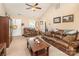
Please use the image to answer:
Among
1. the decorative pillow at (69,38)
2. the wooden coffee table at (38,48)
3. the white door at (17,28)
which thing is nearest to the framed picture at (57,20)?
the decorative pillow at (69,38)

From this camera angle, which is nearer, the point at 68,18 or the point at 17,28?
the point at 68,18

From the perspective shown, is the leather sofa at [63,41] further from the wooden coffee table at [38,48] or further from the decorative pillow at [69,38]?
the wooden coffee table at [38,48]

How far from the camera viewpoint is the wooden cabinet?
214 centimetres

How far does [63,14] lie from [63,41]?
54cm

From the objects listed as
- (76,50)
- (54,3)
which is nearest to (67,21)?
(54,3)

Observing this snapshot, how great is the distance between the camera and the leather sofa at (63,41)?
2133 millimetres

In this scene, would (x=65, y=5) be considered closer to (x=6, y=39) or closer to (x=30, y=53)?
(x=30, y=53)

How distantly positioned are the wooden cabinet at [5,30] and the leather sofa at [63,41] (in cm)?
71

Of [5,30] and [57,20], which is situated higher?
[57,20]

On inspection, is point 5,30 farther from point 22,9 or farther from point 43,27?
point 43,27

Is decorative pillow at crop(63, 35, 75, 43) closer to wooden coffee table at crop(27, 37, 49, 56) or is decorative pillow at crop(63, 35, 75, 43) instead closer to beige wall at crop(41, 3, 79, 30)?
beige wall at crop(41, 3, 79, 30)

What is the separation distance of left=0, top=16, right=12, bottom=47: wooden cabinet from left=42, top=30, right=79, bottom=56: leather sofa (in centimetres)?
71

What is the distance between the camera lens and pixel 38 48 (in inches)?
87.0

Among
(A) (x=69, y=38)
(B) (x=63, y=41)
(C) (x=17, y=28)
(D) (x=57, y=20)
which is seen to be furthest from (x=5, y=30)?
(A) (x=69, y=38)
